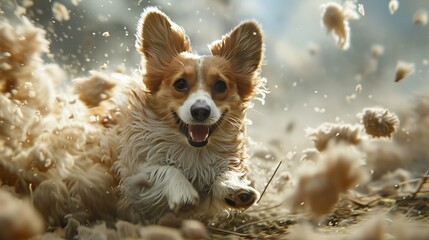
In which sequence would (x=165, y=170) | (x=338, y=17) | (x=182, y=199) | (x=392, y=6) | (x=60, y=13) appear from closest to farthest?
(x=182, y=199) → (x=165, y=170) → (x=392, y=6) → (x=338, y=17) → (x=60, y=13)

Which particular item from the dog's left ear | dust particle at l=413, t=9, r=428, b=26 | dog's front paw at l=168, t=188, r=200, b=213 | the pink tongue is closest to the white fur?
dog's front paw at l=168, t=188, r=200, b=213

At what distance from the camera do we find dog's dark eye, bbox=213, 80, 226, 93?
3.89 meters

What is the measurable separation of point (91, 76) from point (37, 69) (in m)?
0.70

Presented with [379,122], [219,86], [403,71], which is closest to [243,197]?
[219,86]

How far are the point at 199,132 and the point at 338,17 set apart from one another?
5.33ft

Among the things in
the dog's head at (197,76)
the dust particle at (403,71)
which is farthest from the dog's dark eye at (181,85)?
the dust particle at (403,71)

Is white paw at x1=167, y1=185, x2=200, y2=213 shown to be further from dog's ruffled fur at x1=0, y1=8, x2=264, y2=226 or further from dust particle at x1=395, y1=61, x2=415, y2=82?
dust particle at x1=395, y1=61, x2=415, y2=82

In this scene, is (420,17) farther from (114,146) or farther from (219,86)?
(114,146)

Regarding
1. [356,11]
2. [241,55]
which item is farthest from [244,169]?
[356,11]

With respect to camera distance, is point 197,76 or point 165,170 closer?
point 165,170

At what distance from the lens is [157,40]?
13.9 feet

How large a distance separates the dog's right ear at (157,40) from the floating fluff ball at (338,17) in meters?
1.24

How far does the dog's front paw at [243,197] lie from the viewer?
11.8ft

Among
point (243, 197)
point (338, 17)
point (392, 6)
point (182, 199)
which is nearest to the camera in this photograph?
point (182, 199)
